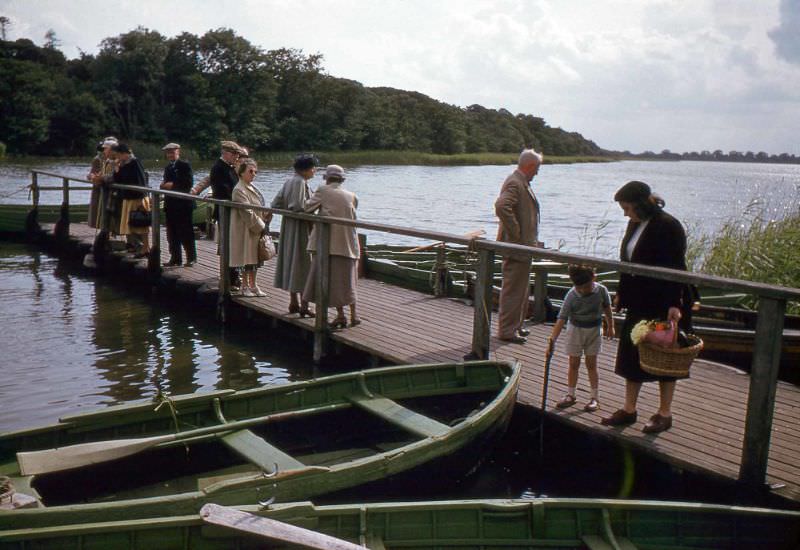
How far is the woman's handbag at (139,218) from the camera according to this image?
12.4 meters

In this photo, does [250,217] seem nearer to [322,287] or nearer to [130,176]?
[322,287]

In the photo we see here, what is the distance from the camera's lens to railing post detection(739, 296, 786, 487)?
4387 mm

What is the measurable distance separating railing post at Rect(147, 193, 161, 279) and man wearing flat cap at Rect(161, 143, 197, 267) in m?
0.17

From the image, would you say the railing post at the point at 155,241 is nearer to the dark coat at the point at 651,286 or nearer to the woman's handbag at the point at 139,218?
the woman's handbag at the point at 139,218

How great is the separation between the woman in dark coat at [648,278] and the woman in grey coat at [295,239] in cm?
405

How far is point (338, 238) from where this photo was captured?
7.86 metres

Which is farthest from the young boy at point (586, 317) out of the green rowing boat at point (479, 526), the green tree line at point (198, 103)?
the green tree line at point (198, 103)

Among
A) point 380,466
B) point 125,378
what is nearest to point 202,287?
point 125,378

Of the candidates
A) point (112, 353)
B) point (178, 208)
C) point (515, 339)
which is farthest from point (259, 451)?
point (178, 208)

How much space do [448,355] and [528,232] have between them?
140 cm

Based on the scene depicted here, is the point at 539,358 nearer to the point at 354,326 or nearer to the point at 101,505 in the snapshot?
the point at 354,326

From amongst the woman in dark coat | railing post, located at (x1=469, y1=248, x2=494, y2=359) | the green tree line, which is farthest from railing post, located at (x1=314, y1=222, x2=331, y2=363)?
the green tree line

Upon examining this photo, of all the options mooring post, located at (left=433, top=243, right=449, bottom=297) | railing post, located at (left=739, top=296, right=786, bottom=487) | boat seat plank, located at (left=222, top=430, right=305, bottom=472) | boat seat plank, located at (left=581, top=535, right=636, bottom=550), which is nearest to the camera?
boat seat plank, located at (left=581, top=535, right=636, bottom=550)

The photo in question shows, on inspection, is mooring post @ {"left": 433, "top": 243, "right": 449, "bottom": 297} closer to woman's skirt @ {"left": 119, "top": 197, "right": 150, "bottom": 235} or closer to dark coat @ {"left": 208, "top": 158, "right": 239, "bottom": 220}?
dark coat @ {"left": 208, "top": 158, "right": 239, "bottom": 220}
